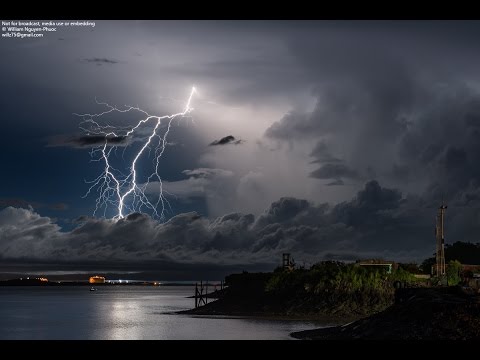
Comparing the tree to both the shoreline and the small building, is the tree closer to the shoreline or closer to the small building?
the small building

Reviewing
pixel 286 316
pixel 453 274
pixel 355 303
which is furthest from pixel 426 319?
pixel 286 316

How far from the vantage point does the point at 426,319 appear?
39.8 metres

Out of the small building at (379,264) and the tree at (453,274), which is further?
the small building at (379,264)

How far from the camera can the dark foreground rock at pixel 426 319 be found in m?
38.4

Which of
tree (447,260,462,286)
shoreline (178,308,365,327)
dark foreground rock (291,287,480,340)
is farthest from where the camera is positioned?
shoreline (178,308,365,327)

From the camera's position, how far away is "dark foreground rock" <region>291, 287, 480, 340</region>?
38.4 m

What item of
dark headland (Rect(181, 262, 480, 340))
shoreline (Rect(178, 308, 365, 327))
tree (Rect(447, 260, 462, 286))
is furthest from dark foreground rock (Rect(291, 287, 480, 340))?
shoreline (Rect(178, 308, 365, 327))

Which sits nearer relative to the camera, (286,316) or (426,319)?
(426,319)

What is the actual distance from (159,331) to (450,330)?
111 ft

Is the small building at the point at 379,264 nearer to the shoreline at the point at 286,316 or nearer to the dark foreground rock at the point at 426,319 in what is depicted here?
the shoreline at the point at 286,316

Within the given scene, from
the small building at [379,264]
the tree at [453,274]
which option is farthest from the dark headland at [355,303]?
the tree at [453,274]

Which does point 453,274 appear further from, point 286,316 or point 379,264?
point 286,316
